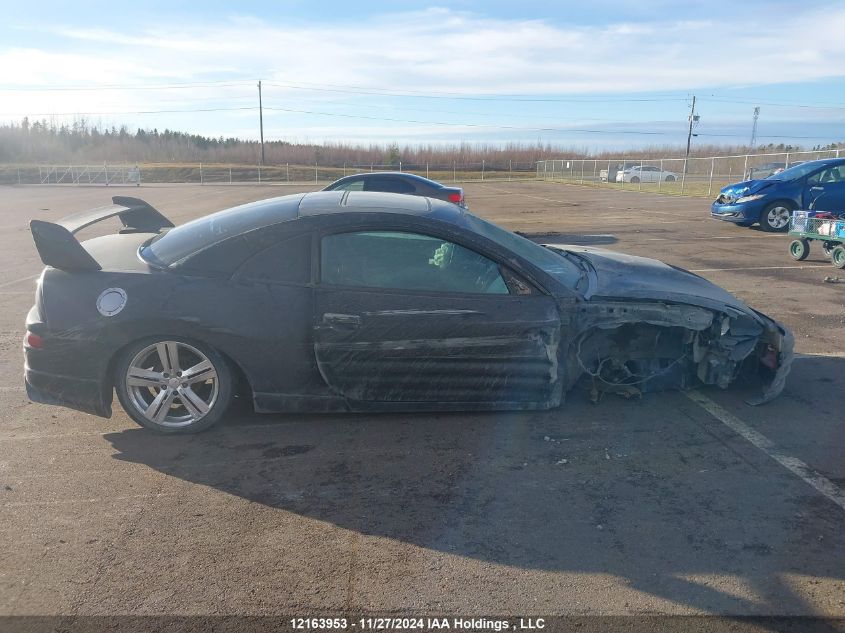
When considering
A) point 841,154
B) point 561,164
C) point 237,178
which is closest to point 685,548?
point 841,154

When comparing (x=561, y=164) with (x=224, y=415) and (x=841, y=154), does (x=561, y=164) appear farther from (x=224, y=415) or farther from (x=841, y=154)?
(x=224, y=415)

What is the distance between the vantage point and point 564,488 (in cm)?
385

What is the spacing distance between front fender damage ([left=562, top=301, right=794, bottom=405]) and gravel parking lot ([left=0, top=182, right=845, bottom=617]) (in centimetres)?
16

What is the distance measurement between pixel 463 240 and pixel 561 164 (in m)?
52.5

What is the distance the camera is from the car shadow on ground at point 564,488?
317cm

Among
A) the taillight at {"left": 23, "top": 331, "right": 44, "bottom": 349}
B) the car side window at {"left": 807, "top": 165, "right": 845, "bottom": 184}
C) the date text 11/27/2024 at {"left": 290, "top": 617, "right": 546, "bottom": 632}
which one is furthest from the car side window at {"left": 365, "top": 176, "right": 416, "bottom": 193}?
the date text 11/27/2024 at {"left": 290, "top": 617, "right": 546, "bottom": 632}

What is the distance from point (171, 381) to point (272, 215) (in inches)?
49.6

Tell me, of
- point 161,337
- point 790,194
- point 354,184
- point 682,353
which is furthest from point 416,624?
point 790,194

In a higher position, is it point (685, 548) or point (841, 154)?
point (841, 154)

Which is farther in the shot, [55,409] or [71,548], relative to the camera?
[55,409]

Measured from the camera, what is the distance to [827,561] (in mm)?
3174

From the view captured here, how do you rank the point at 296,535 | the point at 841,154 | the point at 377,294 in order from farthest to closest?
the point at 841,154
the point at 377,294
the point at 296,535

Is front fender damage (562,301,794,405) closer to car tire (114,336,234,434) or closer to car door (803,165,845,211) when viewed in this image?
car tire (114,336,234,434)

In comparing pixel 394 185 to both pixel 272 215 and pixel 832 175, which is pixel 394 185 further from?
pixel 832 175
